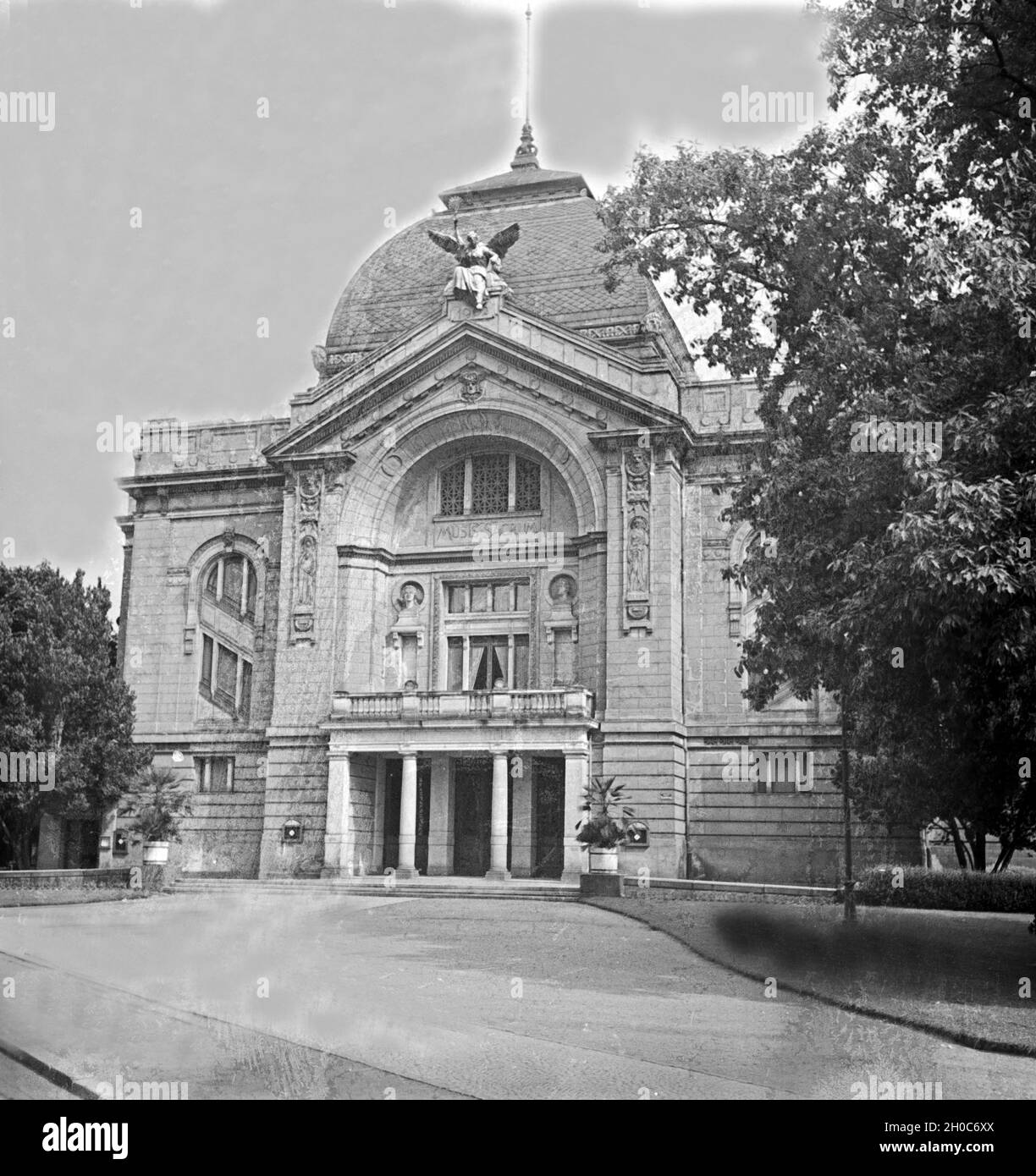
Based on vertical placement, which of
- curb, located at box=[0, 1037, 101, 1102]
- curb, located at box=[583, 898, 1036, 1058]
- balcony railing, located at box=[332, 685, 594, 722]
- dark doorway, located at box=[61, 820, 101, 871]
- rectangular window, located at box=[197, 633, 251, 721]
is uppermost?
rectangular window, located at box=[197, 633, 251, 721]

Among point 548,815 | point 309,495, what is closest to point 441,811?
point 548,815

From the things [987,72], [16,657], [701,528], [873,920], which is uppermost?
[987,72]

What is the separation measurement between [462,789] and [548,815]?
2822mm

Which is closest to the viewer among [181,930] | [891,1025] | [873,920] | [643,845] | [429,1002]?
[891,1025]

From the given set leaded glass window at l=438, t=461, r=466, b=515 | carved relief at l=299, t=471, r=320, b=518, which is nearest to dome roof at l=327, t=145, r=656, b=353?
leaded glass window at l=438, t=461, r=466, b=515

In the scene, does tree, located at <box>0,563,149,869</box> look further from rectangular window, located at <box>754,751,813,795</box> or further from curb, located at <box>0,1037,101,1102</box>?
curb, located at <box>0,1037,101,1102</box>

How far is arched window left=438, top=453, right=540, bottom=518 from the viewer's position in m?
43.1

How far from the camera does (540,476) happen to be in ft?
141

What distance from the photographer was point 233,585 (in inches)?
1770

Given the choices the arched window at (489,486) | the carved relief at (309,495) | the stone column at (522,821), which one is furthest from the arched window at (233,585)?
the stone column at (522,821)

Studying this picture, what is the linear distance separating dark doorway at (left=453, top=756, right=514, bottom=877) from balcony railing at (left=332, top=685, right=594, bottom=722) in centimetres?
248
